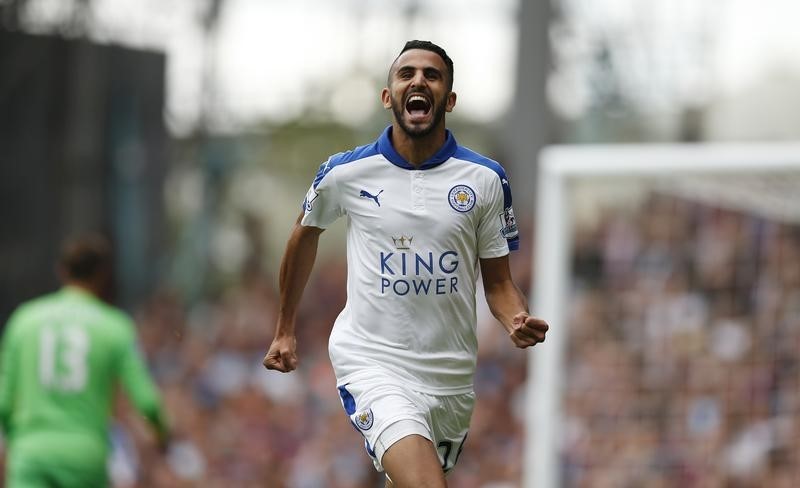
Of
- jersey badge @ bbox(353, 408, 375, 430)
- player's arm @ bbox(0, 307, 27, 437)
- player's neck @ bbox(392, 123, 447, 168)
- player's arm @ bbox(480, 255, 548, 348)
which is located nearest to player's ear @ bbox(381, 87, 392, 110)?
player's neck @ bbox(392, 123, 447, 168)

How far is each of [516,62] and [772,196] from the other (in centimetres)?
741

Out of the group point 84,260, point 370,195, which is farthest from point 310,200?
point 84,260

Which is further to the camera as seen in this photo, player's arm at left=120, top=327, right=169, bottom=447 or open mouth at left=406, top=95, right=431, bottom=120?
player's arm at left=120, top=327, right=169, bottom=447

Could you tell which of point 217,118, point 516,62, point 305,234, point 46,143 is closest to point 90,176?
point 46,143

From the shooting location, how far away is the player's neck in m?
5.09

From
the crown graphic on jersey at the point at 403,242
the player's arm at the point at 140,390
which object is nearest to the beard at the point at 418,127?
the crown graphic on jersey at the point at 403,242

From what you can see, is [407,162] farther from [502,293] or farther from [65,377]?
[65,377]

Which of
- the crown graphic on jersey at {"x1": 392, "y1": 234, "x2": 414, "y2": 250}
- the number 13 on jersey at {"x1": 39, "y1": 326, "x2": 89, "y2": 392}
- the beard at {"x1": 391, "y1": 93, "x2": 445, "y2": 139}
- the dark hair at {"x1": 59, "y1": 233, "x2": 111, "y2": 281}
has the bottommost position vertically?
the number 13 on jersey at {"x1": 39, "y1": 326, "x2": 89, "y2": 392}

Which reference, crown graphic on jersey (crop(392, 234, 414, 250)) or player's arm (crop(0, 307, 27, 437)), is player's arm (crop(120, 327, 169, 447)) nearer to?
player's arm (crop(0, 307, 27, 437))

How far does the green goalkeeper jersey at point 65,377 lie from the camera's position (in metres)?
8.25

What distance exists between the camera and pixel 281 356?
5.08 metres

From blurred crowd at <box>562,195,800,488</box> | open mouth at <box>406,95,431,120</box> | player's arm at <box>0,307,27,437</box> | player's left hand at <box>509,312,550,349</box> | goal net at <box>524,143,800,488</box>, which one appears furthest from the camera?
blurred crowd at <box>562,195,800,488</box>

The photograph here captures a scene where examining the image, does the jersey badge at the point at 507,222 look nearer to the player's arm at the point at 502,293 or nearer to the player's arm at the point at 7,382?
the player's arm at the point at 502,293

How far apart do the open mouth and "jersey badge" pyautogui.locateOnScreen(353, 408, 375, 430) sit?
1.05 m
